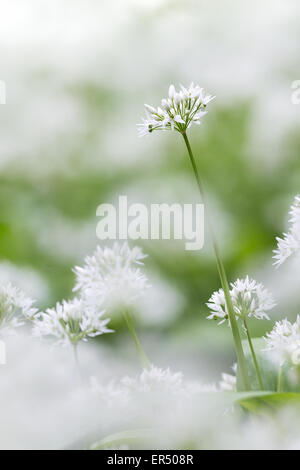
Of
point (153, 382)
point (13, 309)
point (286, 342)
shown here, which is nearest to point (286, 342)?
point (286, 342)

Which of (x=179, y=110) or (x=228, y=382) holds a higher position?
(x=179, y=110)

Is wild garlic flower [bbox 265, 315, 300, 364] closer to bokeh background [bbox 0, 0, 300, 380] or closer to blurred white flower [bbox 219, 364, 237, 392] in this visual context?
blurred white flower [bbox 219, 364, 237, 392]

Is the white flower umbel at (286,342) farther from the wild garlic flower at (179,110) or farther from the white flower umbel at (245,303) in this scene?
the wild garlic flower at (179,110)

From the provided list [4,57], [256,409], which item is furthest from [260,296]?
[4,57]

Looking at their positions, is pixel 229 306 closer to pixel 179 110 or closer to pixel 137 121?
pixel 179 110

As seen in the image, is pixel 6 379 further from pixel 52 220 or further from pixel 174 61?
pixel 174 61

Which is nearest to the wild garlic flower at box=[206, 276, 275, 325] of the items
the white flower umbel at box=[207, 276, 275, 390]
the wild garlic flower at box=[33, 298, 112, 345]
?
the white flower umbel at box=[207, 276, 275, 390]
